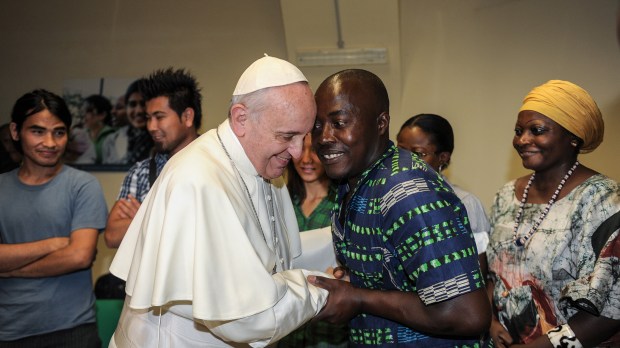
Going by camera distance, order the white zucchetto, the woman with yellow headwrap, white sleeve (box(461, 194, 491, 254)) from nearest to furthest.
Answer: the white zucchetto < the woman with yellow headwrap < white sleeve (box(461, 194, 491, 254))

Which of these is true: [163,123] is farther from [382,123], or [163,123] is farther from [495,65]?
[495,65]

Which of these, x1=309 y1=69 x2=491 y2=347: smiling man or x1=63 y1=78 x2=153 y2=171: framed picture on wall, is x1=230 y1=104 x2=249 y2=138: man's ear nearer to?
x1=309 y1=69 x2=491 y2=347: smiling man

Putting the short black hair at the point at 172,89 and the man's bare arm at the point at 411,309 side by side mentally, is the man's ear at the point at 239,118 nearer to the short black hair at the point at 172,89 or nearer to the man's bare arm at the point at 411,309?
the man's bare arm at the point at 411,309

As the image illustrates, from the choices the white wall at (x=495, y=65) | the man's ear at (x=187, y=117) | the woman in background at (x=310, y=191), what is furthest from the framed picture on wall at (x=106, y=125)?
the woman in background at (x=310, y=191)

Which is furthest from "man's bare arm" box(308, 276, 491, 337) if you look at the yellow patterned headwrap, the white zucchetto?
the yellow patterned headwrap

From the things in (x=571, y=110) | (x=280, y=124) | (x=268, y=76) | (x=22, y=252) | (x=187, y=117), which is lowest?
(x=22, y=252)

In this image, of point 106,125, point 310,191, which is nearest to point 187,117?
point 310,191

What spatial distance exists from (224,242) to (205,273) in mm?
127

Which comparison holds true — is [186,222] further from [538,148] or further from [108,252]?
[108,252]

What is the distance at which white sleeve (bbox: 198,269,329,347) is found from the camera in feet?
6.40

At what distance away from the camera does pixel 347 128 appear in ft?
6.97

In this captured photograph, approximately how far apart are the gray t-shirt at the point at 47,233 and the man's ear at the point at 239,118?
1645 millimetres

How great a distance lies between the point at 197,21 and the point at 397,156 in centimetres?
429

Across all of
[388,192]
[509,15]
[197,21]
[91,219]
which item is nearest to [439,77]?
[509,15]
